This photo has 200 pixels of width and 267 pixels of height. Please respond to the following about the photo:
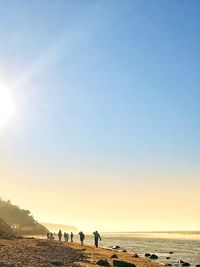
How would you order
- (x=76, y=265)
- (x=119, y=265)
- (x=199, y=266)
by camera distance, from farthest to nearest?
(x=199, y=266)
(x=119, y=265)
(x=76, y=265)

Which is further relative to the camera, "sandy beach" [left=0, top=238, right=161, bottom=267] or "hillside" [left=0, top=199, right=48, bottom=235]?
"hillside" [left=0, top=199, right=48, bottom=235]

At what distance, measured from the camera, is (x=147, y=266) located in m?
42.2

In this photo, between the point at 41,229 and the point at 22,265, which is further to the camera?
the point at 41,229

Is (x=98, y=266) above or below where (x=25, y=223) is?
below

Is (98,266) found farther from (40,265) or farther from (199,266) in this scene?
(199,266)

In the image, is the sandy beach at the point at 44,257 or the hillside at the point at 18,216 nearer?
the sandy beach at the point at 44,257

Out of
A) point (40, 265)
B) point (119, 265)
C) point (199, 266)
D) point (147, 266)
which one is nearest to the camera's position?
point (40, 265)

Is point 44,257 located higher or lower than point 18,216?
lower

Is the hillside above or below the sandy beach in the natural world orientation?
above

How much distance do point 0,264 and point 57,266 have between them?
4771 mm

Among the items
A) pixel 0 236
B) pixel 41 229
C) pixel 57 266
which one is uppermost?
pixel 41 229

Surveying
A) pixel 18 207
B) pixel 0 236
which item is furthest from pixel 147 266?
pixel 18 207

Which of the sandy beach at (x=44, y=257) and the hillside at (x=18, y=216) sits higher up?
the hillside at (x=18, y=216)

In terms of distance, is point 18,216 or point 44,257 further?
point 18,216
